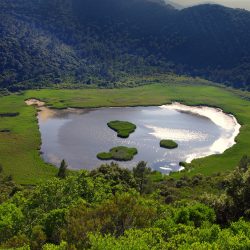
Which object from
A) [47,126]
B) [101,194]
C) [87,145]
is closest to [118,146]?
[87,145]

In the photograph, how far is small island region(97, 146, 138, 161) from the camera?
149875mm

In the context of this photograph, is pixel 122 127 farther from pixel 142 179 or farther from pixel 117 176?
pixel 117 176

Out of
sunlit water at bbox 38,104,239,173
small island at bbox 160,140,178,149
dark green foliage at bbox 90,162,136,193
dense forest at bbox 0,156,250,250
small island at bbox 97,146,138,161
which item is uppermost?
→ dense forest at bbox 0,156,250,250

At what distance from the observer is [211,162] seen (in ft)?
487

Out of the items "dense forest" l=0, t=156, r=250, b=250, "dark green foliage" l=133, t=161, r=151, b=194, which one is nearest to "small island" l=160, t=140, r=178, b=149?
"dark green foliage" l=133, t=161, r=151, b=194

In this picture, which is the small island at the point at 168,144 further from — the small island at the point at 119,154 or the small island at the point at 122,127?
the small island at the point at 122,127

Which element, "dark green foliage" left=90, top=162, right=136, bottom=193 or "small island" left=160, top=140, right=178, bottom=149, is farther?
"small island" left=160, top=140, right=178, bottom=149

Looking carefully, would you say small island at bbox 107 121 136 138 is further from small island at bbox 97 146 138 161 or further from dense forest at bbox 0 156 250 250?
dense forest at bbox 0 156 250 250

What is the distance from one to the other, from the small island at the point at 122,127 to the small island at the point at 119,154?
20.0 meters

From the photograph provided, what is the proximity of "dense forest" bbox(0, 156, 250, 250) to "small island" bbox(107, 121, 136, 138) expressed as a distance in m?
84.6

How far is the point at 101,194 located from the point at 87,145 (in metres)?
85.9

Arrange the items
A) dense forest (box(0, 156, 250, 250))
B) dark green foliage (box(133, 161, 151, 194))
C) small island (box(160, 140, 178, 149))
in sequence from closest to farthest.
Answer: dense forest (box(0, 156, 250, 250))
dark green foliage (box(133, 161, 151, 194))
small island (box(160, 140, 178, 149))

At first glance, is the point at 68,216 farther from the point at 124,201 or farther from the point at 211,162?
the point at 211,162

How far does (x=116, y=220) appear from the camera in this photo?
56.2 meters
